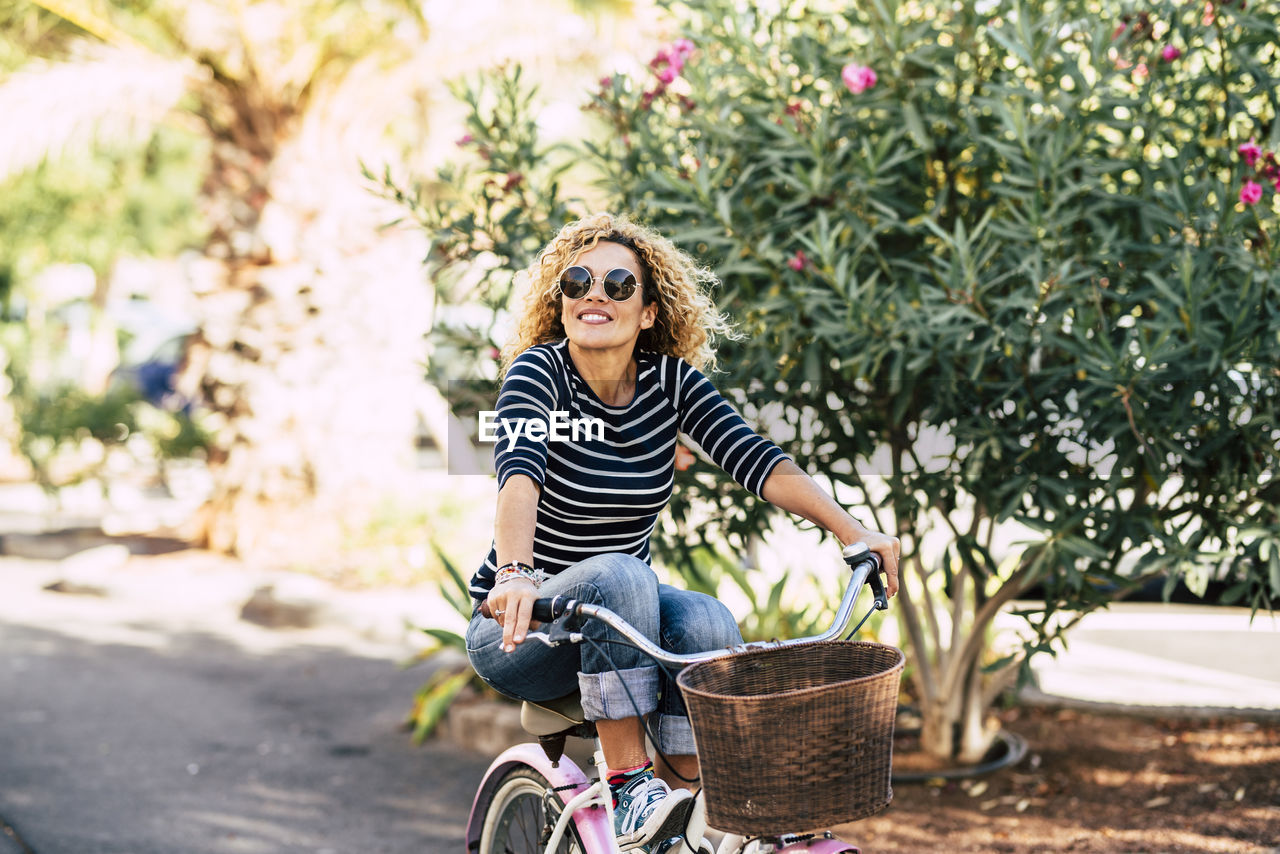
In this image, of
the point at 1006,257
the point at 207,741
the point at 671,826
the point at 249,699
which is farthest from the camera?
the point at 249,699

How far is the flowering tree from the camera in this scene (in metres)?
3.77

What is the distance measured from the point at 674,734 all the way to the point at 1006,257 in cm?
208

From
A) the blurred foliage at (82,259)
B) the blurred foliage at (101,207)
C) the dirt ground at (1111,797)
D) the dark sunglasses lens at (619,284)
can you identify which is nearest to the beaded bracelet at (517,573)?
the dark sunglasses lens at (619,284)

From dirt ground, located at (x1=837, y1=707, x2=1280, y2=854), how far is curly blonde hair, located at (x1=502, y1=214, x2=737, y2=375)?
2145 mm

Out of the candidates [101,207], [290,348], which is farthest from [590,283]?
[101,207]

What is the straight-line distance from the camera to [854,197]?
4215 mm

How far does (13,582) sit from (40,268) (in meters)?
12.0

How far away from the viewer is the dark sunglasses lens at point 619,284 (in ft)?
9.06

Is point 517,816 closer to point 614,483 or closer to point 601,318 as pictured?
point 614,483

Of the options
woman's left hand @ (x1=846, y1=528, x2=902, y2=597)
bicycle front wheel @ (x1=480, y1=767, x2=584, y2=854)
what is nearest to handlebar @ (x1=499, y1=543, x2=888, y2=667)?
woman's left hand @ (x1=846, y1=528, x2=902, y2=597)

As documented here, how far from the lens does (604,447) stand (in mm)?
2744

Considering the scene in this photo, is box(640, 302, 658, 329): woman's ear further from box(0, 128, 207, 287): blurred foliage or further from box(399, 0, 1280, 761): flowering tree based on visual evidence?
box(0, 128, 207, 287): blurred foliage
